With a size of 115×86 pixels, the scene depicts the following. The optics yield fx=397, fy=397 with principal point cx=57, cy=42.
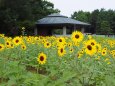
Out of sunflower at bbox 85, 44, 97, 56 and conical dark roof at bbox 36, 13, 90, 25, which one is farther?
conical dark roof at bbox 36, 13, 90, 25

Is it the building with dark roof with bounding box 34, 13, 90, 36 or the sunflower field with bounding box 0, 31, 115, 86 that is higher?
the sunflower field with bounding box 0, 31, 115, 86

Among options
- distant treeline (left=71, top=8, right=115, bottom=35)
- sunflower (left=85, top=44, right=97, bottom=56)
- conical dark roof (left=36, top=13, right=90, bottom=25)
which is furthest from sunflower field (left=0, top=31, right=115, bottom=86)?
distant treeline (left=71, top=8, right=115, bottom=35)

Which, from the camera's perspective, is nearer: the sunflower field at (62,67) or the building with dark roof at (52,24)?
the sunflower field at (62,67)

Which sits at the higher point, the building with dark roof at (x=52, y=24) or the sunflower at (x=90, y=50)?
the sunflower at (x=90, y=50)

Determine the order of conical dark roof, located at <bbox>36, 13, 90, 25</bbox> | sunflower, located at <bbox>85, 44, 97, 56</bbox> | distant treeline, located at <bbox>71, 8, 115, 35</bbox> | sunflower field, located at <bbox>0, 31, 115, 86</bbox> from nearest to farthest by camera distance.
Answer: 1. sunflower field, located at <bbox>0, 31, 115, 86</bbox>
2. sunflower, located at <bbox>85, 44, 97, 56</bbox>
3. conical dark roof, located at <bbox>36, 13, 90, 25</bbox>
4. distant treeline, located at <bbox>71, 8, 115, 35</bbox>

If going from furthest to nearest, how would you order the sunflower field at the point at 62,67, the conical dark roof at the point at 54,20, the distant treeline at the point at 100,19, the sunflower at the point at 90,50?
1. the distant treeline at the point at 100,19
2. the conical dark roof at the point at 54,20
3. the sunflower at the point at 90,50
4. the sunflower field at the point at 62,67

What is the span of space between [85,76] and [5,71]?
1.65 metres

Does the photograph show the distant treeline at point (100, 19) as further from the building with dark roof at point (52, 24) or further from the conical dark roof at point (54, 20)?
the conical dark roof at point (54, 20)

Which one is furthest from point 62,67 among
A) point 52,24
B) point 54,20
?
point 54,20

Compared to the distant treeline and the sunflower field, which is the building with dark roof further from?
the sunflower field

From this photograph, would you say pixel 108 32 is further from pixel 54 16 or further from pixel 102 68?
pixel 102 68

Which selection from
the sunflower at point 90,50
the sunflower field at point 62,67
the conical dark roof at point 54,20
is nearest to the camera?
the sunflower field at point 62,67

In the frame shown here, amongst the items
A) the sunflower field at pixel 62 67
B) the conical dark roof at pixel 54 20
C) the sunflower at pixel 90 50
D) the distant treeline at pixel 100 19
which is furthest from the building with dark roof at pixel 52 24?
the sunflower at pixel 90 50

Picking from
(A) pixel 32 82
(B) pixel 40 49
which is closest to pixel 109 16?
(B) pixel 40 49
